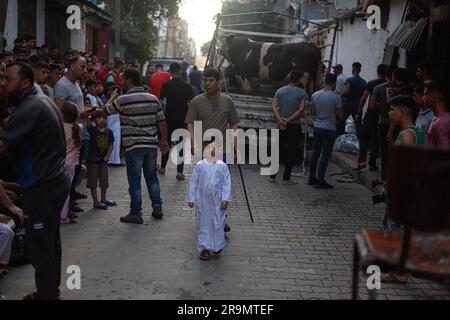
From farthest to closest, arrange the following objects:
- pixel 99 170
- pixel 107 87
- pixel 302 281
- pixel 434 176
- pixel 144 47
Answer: pixel 144 47 → pixel 107 87 → pixel 99 170 → pixel 302 281 → pixel 434 176

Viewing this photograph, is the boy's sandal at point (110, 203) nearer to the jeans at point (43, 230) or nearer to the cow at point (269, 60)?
the jeans at point (43, 230)

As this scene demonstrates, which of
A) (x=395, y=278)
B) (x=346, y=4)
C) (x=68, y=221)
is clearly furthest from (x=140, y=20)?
(x=395, y=278)

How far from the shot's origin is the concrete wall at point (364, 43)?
48.2 feet

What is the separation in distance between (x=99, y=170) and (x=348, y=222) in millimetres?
3542

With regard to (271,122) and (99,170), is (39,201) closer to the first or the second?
(99,170)

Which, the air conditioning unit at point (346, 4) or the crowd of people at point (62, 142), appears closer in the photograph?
the crowd of people at point (62, 142)

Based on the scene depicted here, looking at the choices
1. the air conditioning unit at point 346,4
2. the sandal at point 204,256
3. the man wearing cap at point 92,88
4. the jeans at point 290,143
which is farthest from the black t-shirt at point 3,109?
the air conditioning unit at point 346,4

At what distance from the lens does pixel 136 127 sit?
7570 mm

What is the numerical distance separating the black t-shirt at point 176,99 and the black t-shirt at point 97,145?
2.94 m

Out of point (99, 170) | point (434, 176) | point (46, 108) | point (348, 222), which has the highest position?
point (46, 108)

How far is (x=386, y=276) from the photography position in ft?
18.7

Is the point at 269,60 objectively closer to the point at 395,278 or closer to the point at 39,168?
the point at 395,278
